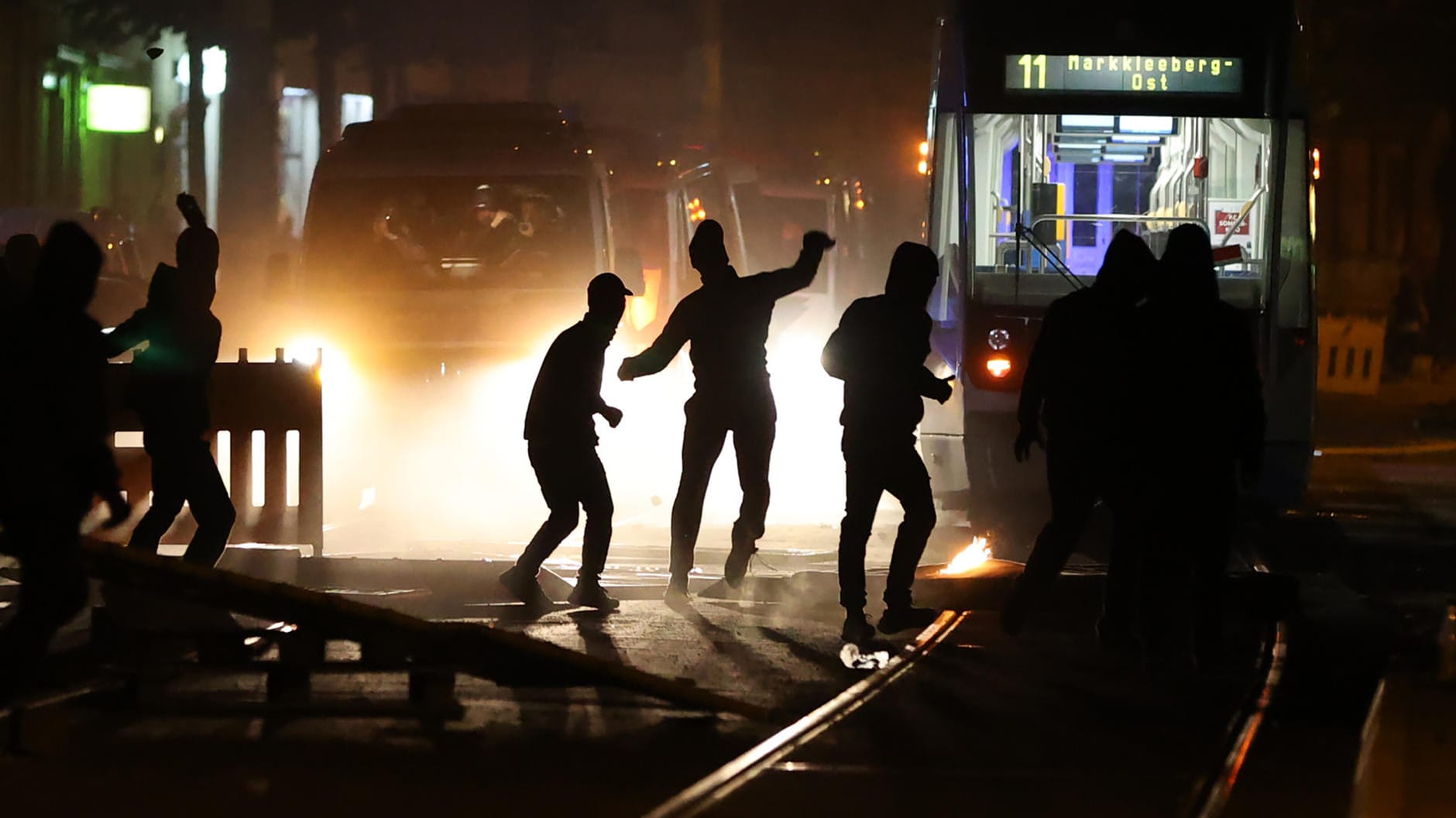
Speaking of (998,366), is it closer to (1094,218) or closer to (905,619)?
(1094,218)

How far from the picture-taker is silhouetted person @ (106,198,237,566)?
32.8ft

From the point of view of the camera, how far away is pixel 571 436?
1072cm

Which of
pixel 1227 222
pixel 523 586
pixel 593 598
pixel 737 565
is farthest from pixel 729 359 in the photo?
pixel 1227 222

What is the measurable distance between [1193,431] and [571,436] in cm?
300

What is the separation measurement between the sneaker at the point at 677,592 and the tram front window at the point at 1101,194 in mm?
4019

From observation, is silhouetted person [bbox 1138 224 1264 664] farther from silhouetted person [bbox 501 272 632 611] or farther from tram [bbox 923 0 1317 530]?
tram [bbox 923 0 1317 530]

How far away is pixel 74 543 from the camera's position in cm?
679

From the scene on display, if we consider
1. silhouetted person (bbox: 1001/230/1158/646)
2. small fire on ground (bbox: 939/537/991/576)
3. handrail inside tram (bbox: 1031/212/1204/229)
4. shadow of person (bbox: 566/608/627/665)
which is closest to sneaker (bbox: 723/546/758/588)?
shadow of person (bbox: 566/608/627/665)

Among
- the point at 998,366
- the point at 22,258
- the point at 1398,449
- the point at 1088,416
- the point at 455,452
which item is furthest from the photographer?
the point at 1398,449

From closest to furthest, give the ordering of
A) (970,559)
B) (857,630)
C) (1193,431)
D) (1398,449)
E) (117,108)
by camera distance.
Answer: (1193,431) → (857,630) → (970,559) → (1398,449) → (117,108)

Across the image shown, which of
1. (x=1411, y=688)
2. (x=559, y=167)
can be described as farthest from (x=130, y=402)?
(x=559, y=167)

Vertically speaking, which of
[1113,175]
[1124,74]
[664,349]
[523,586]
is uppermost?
[1124,74]

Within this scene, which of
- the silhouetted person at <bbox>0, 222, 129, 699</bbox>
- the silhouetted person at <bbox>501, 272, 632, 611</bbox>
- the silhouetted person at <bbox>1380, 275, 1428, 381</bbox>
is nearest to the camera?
the silhouetted person at <bbox>0, 222, 129, 699</bbox>

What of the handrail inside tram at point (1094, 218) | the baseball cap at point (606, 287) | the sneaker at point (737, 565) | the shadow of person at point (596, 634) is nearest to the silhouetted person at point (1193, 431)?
the shadow of person at point (596, 634)
